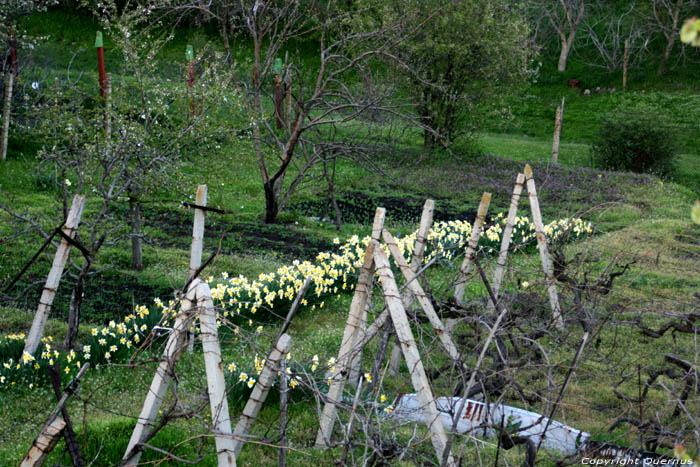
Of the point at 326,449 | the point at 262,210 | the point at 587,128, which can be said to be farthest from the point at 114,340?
the point at 587,128

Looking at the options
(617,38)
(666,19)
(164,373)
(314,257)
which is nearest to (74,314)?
(164,373)

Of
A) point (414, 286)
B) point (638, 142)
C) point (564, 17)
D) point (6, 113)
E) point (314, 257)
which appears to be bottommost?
point (314, 257)

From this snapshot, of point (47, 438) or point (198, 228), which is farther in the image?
point (198, 228)

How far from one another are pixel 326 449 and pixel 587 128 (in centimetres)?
2784

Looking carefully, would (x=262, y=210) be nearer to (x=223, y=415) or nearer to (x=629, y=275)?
(x=629, y=275)

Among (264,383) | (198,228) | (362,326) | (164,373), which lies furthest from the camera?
(198,228)

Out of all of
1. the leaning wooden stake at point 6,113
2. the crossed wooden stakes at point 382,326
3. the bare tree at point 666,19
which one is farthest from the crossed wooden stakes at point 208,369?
the bare tree at point 666,19

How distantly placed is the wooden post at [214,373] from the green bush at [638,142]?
19481 millimetres

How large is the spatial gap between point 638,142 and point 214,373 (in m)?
19.9

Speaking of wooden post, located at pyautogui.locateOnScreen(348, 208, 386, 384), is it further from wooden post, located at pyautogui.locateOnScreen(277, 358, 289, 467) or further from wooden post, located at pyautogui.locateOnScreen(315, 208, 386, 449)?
wooden post, located at pyautogui.locateOnScreen(277, 358, 289, 467)

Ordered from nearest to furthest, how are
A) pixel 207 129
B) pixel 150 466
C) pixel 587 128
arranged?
1. pixel 150 466
2. pixel 207 129
3. pixel 587 128

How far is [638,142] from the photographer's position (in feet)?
66.0

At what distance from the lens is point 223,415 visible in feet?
9.62

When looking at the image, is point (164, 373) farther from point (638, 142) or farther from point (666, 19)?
point (666, 19)
